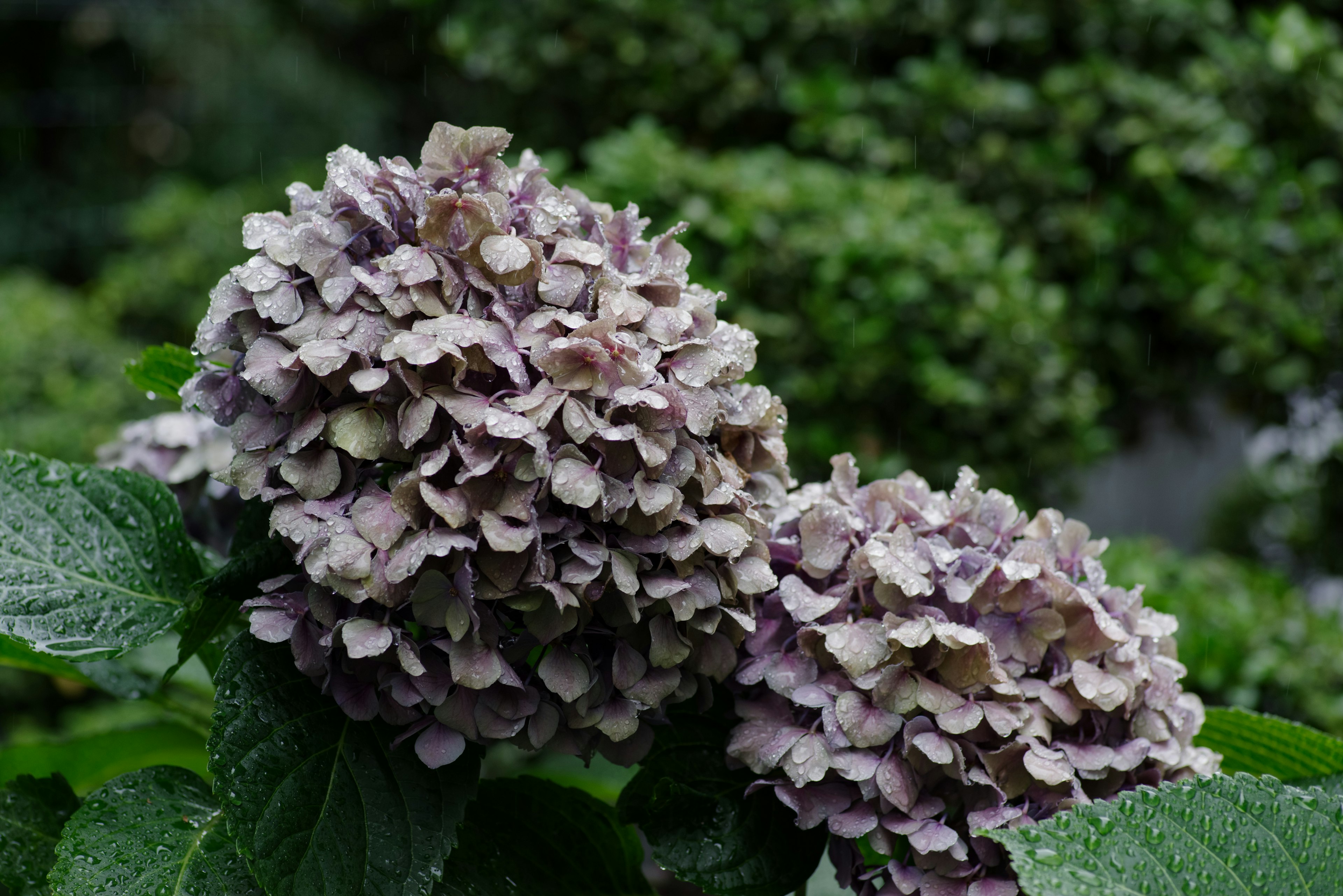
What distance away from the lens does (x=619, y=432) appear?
82 centimetres

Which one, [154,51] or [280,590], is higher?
[280,590]

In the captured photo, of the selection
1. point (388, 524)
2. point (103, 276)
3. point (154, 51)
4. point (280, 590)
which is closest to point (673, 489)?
point (388, 524)

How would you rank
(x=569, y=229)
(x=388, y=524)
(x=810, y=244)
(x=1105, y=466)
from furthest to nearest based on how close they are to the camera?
(x=1105, y=466) → (x=810, y=244) → (x=569, y=229) → (x=388, y=524)

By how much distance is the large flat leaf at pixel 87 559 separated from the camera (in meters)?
0.94

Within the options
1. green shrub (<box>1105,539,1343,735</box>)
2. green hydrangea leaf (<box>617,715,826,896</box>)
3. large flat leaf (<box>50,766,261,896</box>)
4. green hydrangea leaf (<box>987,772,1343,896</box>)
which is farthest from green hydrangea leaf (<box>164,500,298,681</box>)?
green shrub (<box>1105,539,1343,735</box>)

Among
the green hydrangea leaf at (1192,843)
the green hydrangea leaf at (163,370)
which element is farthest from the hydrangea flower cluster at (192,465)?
the green hydrangea leaf at (1192,843)

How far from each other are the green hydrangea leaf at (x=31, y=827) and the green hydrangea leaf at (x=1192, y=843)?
0.86m

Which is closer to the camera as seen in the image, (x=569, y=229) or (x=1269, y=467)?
(x=569, y=229)

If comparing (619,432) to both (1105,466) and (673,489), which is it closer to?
(673,489)

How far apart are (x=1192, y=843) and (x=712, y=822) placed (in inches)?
15.3

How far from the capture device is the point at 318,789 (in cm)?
87

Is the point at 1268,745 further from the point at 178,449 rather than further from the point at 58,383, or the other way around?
the point at 58,383

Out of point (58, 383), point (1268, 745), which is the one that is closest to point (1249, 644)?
point (1268, 745)

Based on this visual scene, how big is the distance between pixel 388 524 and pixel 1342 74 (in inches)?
148
